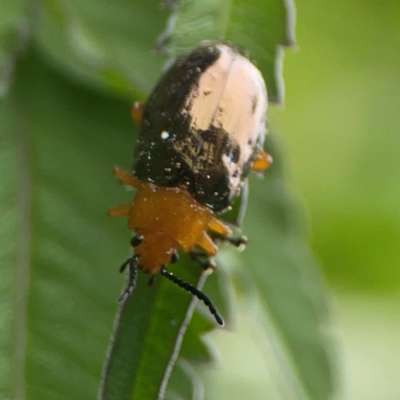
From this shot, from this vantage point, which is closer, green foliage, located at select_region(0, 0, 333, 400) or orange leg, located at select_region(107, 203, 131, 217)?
green foliage, located at select_region(0, 0, 333, 400)

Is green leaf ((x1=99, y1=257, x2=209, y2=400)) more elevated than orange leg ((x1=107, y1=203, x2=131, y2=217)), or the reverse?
orange leg ((x1=107, y1=203, x2=131, y2=217))

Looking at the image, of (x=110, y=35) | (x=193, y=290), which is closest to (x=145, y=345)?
(x=193, y=290)

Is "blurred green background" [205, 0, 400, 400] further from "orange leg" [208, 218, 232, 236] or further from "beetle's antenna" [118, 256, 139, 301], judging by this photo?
"beetle's antenna" [118, 256, 139, 301]

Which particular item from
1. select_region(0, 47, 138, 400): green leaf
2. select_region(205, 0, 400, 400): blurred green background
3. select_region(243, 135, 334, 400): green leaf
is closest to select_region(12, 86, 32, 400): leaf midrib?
select_region(0, 47, 138, 400): green leaf

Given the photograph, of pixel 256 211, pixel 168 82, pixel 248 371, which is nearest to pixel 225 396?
pixel 248 371

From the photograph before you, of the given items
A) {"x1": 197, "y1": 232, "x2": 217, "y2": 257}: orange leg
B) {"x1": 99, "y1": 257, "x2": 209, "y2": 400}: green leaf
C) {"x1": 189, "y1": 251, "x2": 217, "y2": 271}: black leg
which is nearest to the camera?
{"x1": 99, "y1": 257, "x2": 209, "y2": 400}: green leaf
